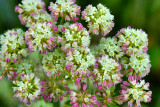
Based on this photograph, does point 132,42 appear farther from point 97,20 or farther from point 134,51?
point 97,20

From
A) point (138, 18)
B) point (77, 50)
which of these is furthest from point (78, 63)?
point (138, 18)

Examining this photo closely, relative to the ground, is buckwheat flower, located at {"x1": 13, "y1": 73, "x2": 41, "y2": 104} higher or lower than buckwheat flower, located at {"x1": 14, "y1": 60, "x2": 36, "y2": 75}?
lower

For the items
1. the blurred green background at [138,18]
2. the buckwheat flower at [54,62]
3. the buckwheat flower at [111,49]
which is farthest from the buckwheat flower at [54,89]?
the blurred green background at [138,18]

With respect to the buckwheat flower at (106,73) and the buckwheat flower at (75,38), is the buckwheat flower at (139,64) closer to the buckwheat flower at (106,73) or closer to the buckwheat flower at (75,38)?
the buckwheat flower at (106,73)

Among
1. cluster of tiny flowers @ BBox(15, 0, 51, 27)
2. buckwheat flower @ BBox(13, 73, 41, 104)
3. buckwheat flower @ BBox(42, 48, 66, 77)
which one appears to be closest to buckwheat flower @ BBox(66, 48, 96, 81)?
buckwheat flower @ BBox(42, 48, 66, 77)

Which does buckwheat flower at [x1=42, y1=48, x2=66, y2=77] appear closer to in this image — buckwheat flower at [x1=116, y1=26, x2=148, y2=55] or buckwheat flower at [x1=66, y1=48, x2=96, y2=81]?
buckwheat flower at [x1=66, y1=48, x2=96, y2=81]

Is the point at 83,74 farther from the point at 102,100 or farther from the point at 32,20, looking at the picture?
the point at 32,20
